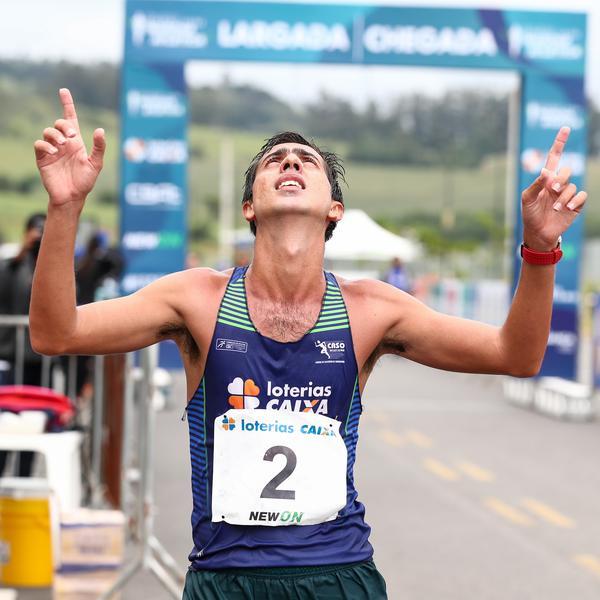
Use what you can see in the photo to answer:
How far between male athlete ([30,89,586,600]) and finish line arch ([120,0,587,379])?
13581 millimetres

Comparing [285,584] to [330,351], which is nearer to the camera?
[285,584]

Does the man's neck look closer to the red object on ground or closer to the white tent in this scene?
the red object on ground

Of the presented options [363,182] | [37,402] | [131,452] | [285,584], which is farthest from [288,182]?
[363,182]

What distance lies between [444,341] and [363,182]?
438 ft

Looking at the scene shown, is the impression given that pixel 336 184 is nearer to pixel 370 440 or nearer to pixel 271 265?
pixel 271 265

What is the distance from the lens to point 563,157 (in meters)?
17.2

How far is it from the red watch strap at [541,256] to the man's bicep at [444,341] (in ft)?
0.80

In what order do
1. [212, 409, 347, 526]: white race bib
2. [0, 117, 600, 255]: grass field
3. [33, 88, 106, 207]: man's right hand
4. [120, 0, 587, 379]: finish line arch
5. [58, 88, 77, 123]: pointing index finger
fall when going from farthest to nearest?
1. [0, 117, 600, 255]: grass field
2. [120, 0, 587, 379]: finish line arch
3. [212, 409, 347, 526]: white race bib
4. [58, 88, 77, 123]: pointing index finger
5. [33, 88, 106, 207]: man's right hand

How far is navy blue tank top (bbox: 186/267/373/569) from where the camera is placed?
10.4ft

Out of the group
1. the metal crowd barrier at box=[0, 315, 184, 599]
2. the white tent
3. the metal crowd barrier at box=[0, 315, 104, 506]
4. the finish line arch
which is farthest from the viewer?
the white tent

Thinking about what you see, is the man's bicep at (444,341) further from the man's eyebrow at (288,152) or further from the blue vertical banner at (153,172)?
the blue vertical banner at (153,172)

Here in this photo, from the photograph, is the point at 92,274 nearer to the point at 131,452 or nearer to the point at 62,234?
the point at 131,452

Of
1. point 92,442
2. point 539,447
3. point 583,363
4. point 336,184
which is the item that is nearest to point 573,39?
point 539,447

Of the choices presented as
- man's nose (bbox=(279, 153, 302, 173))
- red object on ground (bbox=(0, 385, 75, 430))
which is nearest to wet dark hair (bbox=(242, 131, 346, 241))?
man's nose (bbox=(279, 153, 302, 173))
